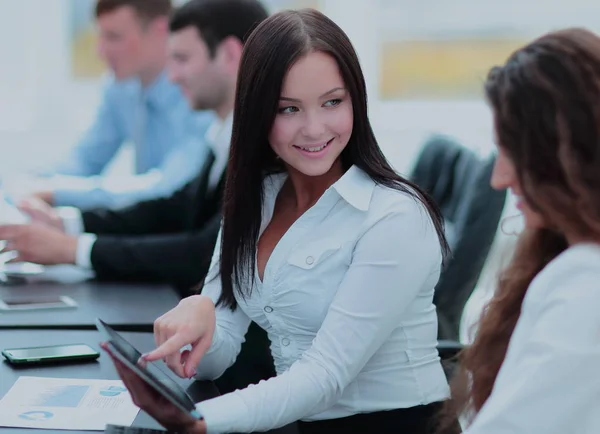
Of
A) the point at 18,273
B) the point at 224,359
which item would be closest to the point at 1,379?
the point at 224,359

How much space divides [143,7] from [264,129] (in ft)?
7.76

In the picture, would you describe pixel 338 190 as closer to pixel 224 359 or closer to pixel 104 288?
pixel 224 359

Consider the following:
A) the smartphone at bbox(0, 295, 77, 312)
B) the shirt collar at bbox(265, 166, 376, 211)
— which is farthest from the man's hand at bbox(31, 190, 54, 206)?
the shirt collar at bbox(265, 166, 376, 211)

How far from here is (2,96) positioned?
5.11m

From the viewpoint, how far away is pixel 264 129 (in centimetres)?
149

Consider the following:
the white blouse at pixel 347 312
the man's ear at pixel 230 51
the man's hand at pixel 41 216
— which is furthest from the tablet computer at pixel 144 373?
→ the man's ear at pixel 230 51

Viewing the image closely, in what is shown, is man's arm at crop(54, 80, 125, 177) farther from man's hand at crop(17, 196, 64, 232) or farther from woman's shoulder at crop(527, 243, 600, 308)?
woman's shoulder at crop(527, 243, 600, 308)

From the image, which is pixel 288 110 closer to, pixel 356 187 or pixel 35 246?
pixel 356 187

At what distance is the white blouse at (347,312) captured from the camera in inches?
53.1

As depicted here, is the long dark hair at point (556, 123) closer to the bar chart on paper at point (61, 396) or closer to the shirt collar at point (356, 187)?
the shirt collar at point (356, 187)

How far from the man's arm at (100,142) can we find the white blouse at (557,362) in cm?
321

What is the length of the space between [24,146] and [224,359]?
388 cm

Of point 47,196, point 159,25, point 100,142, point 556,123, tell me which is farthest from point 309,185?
point 100,142

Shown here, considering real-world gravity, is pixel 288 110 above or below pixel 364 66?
above
